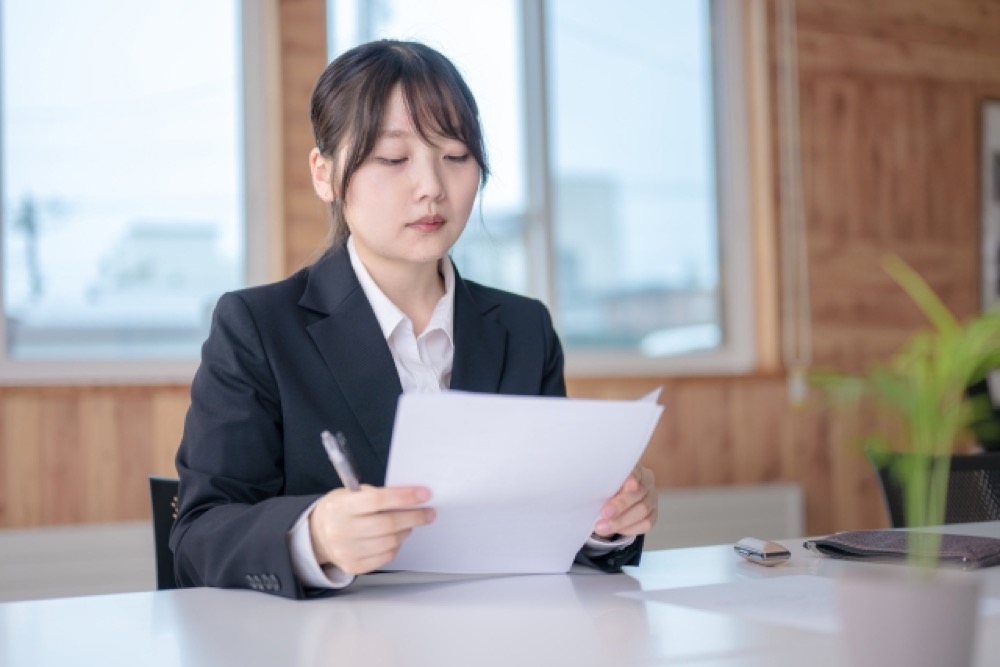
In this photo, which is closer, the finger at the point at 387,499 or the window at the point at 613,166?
the finger at the point at 387,499

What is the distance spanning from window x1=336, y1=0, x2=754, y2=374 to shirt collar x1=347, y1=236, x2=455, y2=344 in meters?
2.03

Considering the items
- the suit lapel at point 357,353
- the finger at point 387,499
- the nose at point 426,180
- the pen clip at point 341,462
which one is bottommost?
the finger at point 387,499

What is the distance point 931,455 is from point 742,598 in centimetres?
56

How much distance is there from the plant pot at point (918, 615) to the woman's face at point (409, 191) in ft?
3.30

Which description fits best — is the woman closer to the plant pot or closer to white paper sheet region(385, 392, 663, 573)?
white paper sheet region(385, 392, 663, 573)

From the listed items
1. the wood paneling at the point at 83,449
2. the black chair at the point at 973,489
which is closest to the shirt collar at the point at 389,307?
the black chair at the point at 973,489

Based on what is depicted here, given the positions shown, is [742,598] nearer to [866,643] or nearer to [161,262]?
[866,643]

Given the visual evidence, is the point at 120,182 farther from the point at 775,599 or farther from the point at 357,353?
the point at 775,599

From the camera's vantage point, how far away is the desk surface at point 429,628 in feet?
3.04

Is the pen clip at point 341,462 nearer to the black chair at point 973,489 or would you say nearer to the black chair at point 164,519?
the black chair at point 164,519

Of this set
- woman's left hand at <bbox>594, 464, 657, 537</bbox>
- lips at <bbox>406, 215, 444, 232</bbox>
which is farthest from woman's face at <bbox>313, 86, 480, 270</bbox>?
woman's left hand at <bbox>594, 464, 657, 537</bbox>

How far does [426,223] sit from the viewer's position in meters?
1.58

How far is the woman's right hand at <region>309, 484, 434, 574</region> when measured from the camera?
1.11 meters

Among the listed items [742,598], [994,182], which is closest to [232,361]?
[742,598]
